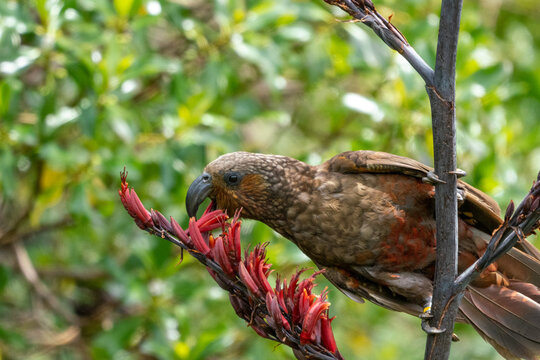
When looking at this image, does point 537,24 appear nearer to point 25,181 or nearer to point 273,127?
point 273,127

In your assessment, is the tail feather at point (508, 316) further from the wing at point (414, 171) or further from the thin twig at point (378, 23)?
the thin twig at point (378, 23)

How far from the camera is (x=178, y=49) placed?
14.1ft

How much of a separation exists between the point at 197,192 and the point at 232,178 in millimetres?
144

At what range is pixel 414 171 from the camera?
2.39 metres

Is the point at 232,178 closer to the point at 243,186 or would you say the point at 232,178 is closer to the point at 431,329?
the point at 243,186

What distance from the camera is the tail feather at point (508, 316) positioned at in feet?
7.99

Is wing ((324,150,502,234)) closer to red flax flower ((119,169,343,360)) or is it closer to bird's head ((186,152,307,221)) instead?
bird's head ((186,152,307,221))

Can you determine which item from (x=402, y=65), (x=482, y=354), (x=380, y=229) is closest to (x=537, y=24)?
(x=402, y=65)

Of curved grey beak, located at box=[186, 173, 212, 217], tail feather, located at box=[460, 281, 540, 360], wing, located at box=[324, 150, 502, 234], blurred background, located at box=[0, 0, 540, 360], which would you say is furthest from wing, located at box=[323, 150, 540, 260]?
blurred background, located at box=[0, 0, 540, 360]

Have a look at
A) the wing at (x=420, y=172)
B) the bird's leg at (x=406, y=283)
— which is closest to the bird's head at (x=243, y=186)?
the wing at (x=420, y=172)

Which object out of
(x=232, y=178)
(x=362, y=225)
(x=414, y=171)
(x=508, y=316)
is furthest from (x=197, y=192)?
(x=508, y=316)

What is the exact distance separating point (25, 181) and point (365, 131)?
2.05m

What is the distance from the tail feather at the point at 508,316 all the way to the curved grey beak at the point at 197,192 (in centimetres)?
112

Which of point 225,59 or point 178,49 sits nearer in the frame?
point 225,59
